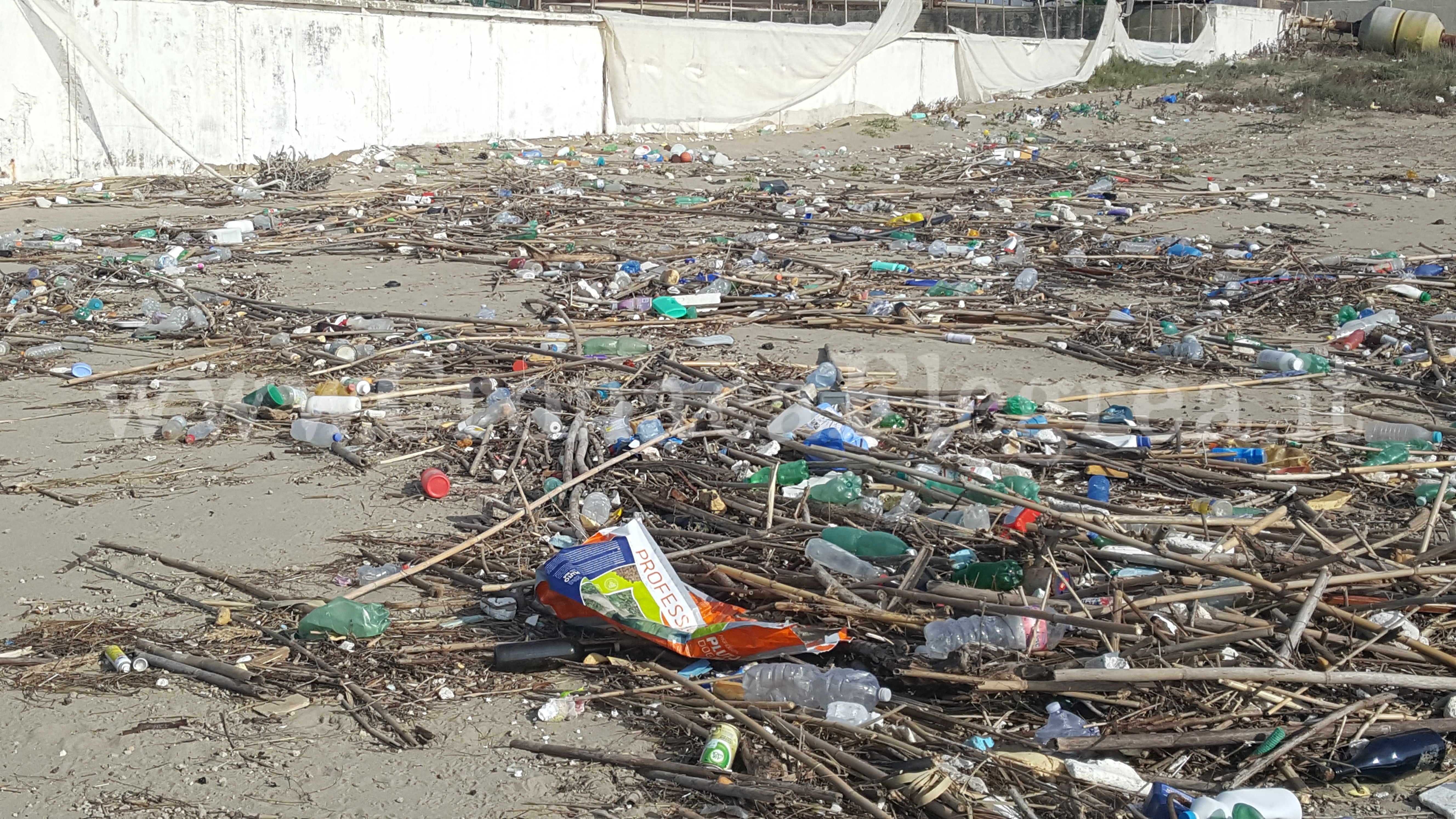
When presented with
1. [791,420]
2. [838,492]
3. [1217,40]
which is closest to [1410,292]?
[791,420]

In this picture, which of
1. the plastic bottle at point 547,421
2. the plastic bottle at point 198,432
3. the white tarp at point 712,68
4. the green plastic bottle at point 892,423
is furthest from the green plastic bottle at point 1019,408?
the white tarp at point 712,68

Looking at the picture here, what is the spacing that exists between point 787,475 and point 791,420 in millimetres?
606

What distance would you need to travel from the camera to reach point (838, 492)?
3.93 m

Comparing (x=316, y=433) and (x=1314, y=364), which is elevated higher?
(x=1314, y=364)

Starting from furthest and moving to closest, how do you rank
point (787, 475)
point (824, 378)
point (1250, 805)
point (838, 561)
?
point (824, 378) < point (787, 475) < point (838, 561) < point (1250, 805)

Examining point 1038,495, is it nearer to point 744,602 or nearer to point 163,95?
point 744,602

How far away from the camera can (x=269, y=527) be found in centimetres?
401

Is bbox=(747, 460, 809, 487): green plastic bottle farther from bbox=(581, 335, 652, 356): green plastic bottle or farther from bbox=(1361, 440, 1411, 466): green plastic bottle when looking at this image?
bbox=(1361, 440, 1411, 466): green plastic bottle

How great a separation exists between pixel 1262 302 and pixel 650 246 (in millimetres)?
4239

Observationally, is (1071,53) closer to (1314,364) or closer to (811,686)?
(1314,364)

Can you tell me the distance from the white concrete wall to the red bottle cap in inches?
361

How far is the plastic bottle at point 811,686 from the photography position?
2.83 meters

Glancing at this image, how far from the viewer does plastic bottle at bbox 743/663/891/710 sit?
2.83 m

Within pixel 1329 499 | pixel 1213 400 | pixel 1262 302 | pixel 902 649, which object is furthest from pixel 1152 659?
pixel 1262 302
